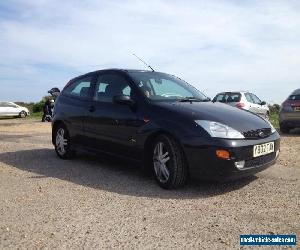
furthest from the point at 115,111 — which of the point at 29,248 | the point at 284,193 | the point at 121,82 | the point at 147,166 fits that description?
the point at 29,248

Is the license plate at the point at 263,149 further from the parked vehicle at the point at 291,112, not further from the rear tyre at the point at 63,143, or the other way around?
the parked vehicle at the point at 291,112

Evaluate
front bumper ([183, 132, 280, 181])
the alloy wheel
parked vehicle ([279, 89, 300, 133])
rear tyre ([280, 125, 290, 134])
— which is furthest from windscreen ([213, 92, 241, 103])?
front bumper ([183, 132, 280, 181])

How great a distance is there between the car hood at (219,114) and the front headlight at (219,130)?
2.6 inches

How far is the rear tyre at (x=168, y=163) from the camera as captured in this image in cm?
549

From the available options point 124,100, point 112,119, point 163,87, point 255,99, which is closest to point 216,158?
point 124,100

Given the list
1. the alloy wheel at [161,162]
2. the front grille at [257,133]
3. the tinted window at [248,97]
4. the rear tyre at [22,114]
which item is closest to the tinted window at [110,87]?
the alloy wheel at [161,162]

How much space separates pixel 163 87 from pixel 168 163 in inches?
56.1

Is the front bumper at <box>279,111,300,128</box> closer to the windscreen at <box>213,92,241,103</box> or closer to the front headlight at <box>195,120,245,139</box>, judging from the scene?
the windscreen at <box>213,92,241,103</box>

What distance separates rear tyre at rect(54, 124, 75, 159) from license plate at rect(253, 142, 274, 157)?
3.75m

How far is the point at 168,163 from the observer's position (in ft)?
18.4

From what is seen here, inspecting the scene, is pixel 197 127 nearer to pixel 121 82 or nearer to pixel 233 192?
pixel 233 192

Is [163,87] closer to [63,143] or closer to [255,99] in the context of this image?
[63,143]

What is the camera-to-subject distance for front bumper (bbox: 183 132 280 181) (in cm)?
519

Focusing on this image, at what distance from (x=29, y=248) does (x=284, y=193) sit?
3.18m
